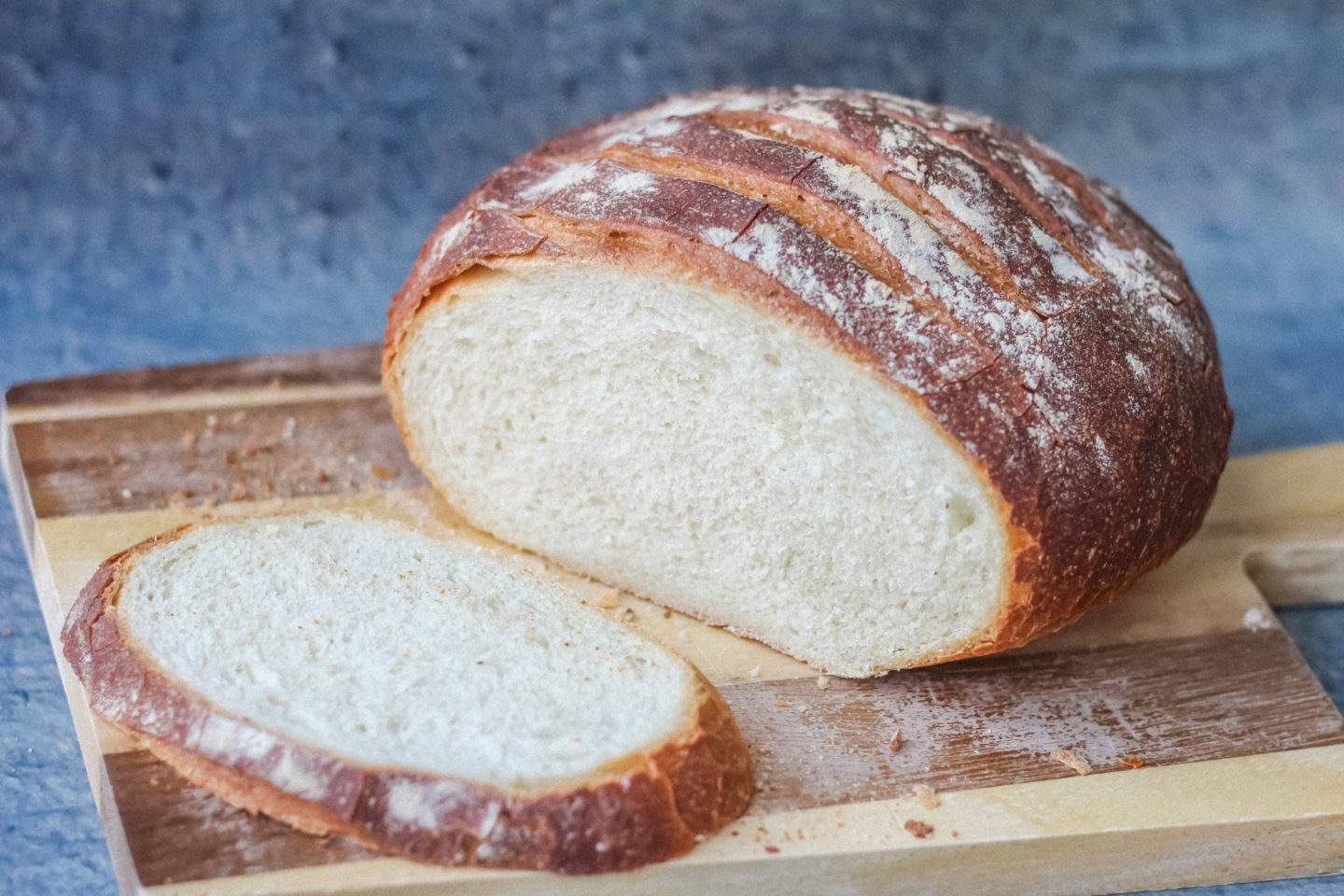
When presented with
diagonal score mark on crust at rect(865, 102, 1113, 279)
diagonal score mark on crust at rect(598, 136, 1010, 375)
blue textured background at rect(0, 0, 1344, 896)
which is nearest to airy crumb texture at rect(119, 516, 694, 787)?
diagonal score mark on crust at rect(598, 136, 1010, 375)

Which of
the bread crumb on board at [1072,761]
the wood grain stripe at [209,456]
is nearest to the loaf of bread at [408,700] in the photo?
the wood grain stripe at [209,456]

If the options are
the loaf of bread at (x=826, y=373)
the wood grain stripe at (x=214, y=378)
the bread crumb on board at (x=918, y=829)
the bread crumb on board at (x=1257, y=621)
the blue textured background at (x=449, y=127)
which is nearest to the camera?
the bread crumb on board at (x=918, y=829)

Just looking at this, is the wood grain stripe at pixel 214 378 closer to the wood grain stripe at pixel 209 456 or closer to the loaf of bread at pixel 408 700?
the wood grain stripe at pixel 209 456

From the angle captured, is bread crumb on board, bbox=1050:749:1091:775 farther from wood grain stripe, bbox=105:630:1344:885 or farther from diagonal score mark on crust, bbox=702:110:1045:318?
diagonal score mark on crust, bbox=702:110:1045:318

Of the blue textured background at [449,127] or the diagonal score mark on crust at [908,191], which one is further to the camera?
the blue textured background at [449,127]

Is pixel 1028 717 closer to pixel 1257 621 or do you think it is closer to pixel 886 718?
pixel 886 718

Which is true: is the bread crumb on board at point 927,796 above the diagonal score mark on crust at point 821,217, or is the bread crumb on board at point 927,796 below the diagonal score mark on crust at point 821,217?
below
